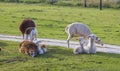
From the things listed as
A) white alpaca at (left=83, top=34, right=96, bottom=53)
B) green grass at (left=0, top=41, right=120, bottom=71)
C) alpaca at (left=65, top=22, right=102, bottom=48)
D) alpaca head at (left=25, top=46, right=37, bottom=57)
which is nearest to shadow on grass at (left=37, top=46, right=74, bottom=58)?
green grass at (left=0, top=41, right=120, bottom=71)

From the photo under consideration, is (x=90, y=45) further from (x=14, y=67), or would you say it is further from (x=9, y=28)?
(x=9, y=28)

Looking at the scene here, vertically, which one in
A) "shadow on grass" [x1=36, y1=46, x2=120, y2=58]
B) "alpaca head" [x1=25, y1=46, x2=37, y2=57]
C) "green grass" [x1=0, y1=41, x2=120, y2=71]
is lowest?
"shadow on grass" [x1=36, y1=46, x2=120, y2=58]

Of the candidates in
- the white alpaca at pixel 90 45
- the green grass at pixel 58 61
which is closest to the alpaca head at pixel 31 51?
Answer: the green grass at pixel 58 61

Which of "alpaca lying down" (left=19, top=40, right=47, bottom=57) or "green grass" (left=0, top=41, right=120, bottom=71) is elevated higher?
"alpaca lying down" (left=19, top=40, right=47, bottom=57)

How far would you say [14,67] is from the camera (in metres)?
17.1

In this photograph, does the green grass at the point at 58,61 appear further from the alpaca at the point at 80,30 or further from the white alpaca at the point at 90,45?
the alpaca at the point at 80,30

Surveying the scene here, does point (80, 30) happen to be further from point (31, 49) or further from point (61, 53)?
point (31, 49)

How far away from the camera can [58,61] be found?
59.7 feet

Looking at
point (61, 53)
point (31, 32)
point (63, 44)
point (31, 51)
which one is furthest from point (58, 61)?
point (63, 44)

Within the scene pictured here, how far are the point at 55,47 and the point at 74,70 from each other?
5.59m

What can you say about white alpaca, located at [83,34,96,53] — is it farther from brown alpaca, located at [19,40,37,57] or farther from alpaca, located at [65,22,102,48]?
brown alpaca, located at [19,40,37,57]

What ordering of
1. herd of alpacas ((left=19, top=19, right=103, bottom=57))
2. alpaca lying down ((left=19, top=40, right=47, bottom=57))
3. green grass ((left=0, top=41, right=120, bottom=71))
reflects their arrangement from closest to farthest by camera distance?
green grass ((left=0, top=41, right=120, bottom=71))
alpaca lying down ((left=19, top=40, right=47, bottom=57))
herd of alpacas ((left=19, top=19, right=103, bottom=57))

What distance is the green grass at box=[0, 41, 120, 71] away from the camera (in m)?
16.9

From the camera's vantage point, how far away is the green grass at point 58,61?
16.9m
